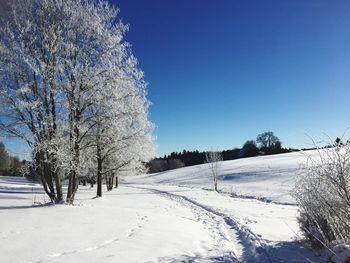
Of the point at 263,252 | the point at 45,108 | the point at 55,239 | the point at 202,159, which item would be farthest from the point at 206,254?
the point at 202,159

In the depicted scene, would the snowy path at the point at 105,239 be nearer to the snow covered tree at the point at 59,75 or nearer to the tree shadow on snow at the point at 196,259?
the tree shadow on snow at the point at 196,259

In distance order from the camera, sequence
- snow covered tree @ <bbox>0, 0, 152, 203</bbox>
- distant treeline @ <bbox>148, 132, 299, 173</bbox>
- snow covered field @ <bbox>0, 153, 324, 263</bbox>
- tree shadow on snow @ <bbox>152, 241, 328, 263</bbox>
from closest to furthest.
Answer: tree shadow on snow @ <bbox>152, 241, 328, 263</bbox> < snow covered field @ <bbox>0, 153, 324, 263</bbox> < snow covered tree @ <bbox>0, 0, 152, 203</bbox> < distant treeline @ <bbox>148, 132, 299, 173</bbox>

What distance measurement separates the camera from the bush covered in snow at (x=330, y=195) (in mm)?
6637

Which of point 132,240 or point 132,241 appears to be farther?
point 132,240

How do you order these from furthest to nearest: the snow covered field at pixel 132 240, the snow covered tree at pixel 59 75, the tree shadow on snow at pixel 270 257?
the snow covered tree at pixel 59 75, the snow covered field at pixel 132 240, the tree shadow on snow at pixel 270 257

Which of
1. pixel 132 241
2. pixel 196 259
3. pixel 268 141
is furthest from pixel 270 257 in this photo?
pixel 268 141

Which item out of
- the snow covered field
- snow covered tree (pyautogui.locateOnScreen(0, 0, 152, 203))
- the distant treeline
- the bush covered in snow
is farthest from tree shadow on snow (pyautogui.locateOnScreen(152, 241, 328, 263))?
the distant treeline

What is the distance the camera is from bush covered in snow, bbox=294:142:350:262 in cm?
664

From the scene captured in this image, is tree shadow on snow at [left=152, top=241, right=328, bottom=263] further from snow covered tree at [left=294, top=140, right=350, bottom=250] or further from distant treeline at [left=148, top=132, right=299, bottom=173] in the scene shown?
distant treeline at [left=148, top=132, right=299, bottom=173]

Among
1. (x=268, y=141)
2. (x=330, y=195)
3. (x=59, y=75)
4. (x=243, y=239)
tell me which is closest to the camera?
(x=330, y=195)

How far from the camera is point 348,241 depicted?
623cm

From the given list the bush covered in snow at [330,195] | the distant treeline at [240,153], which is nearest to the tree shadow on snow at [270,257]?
the bush covered in snow at [330,195]

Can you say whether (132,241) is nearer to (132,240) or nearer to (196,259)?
(132,240)

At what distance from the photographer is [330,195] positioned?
7324 millimetres
